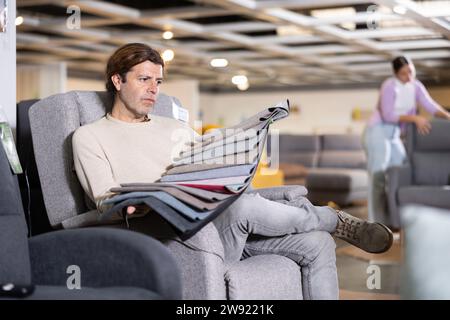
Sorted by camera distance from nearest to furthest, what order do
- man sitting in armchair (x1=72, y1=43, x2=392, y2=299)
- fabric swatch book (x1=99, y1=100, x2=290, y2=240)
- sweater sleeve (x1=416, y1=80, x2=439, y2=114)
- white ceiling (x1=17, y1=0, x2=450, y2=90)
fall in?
fabric swatch book (x1=99, y1=100, x2=290, y2=240)
man sitting in armchair (x1=72, y1=43, x2=392, y2=299)
sweater sleeve (x1=416, y1=80, x2=439, y2=114)
white ceiling (x1=17, y1=0, x2=450, y2=90)

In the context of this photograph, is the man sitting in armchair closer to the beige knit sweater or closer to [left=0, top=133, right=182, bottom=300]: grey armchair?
the beige knit sweater

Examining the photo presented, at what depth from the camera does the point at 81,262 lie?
1896 millimetres

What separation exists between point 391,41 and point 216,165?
9.96m

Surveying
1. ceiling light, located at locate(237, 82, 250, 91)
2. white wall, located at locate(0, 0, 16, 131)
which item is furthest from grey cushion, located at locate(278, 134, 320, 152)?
white wall, located at locate(0, 0, 16, 131)

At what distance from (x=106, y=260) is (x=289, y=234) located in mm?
642

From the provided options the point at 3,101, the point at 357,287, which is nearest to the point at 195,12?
the point at 357,287

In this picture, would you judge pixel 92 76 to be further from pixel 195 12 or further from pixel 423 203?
pixel 423 203

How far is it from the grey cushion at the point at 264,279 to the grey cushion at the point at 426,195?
3.66 metres

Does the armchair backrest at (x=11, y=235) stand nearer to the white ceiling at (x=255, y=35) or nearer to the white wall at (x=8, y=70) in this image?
the white wall at (x=8, y=70)

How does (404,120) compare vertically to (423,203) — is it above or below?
above

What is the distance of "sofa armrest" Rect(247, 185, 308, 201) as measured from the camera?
2.33 m

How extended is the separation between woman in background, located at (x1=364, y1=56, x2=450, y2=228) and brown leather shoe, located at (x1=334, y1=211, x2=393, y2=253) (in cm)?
324

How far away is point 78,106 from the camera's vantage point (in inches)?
92.9
